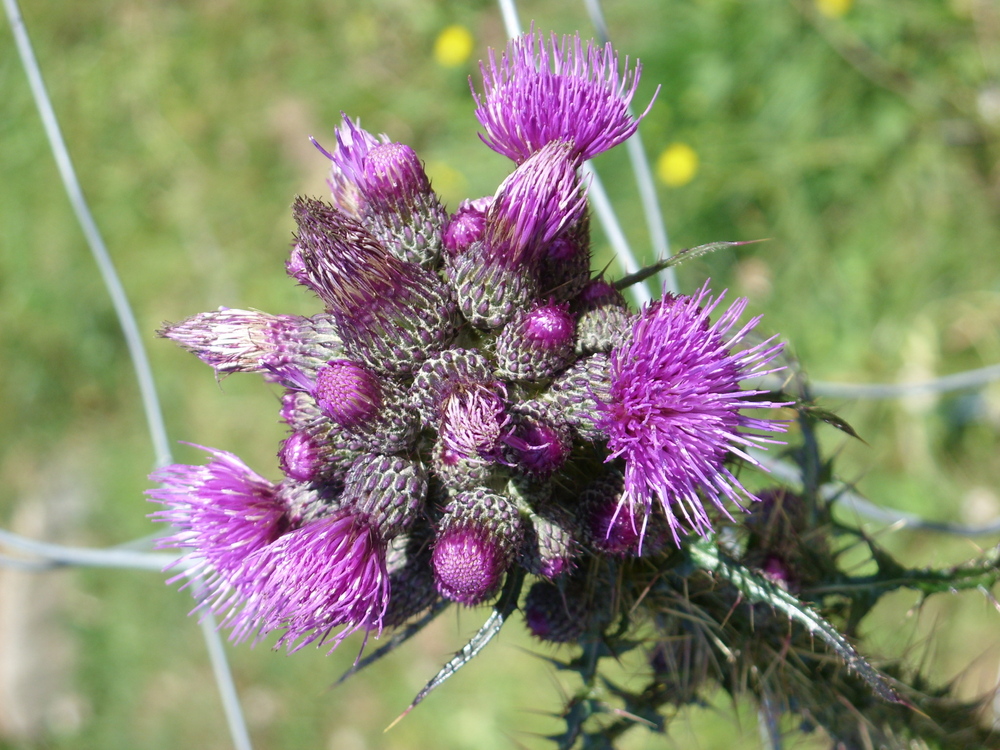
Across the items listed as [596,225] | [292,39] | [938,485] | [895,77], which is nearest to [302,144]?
[292,39]

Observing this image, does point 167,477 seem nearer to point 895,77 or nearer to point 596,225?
point 596,225

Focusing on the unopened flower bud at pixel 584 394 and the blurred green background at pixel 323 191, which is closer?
the unopened flower bud at pixel 584 394

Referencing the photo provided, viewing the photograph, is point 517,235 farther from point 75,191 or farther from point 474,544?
point 75,191

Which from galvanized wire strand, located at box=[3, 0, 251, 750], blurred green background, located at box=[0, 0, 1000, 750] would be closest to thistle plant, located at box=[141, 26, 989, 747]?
galvanized wire strand, located at box=[3, 0, 251, 750]

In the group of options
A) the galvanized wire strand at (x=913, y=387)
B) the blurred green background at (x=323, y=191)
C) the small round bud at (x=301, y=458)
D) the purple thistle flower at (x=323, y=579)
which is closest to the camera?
the purple thistle flower at (x=323, y=579)

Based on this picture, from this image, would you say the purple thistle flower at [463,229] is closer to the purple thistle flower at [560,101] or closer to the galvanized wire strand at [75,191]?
the purple thistle flower at [560,101]

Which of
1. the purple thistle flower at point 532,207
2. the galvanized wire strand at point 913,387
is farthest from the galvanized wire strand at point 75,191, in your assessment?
the galvanized wire strand at point 913,387

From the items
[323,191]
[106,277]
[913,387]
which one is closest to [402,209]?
[106,277]

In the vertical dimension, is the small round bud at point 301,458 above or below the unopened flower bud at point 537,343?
below
